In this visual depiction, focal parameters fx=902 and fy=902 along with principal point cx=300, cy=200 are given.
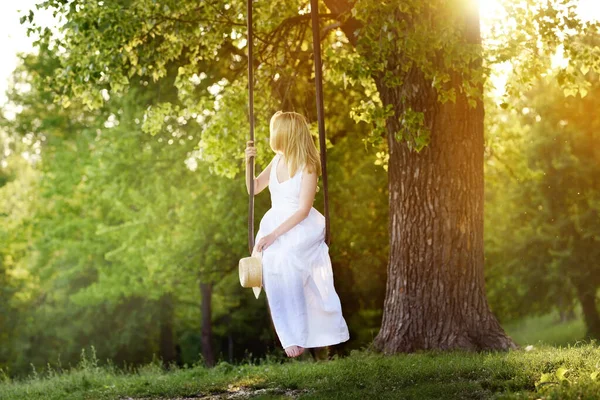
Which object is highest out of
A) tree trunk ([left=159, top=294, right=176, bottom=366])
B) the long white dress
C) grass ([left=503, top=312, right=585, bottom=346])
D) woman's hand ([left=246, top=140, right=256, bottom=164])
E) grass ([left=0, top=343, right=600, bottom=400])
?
woman's hand ([left=246, top=140, right=256, bottom=164])

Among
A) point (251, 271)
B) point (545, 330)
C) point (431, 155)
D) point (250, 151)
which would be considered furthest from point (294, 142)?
point (545, 330)

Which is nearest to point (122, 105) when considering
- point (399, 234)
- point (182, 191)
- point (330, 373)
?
→ point (182, 191)

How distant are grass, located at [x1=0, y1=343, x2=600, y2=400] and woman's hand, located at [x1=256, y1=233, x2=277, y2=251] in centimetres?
150

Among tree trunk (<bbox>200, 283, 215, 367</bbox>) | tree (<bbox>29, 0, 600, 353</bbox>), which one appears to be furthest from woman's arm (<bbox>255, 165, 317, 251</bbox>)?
tree trunk (<bbox>200, 283, 215, 367</bbox>)

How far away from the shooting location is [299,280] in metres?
7.88

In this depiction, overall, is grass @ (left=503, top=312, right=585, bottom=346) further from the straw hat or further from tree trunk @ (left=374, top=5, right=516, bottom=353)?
the straw hat

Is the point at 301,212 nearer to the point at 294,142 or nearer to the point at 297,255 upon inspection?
the point at 297,255

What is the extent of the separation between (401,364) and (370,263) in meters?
15.3

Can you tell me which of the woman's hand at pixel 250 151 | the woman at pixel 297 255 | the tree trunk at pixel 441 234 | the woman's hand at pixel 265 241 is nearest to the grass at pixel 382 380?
the tree trunk at pixel 441 234

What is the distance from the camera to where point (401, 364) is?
970 centimetres

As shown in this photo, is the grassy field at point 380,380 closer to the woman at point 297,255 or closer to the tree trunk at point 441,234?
the tree trunk at point 441,234

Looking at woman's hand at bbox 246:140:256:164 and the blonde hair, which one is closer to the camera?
the blonde hair

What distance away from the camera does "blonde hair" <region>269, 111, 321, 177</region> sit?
7.95m

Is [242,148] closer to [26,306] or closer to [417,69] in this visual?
[417,69]
